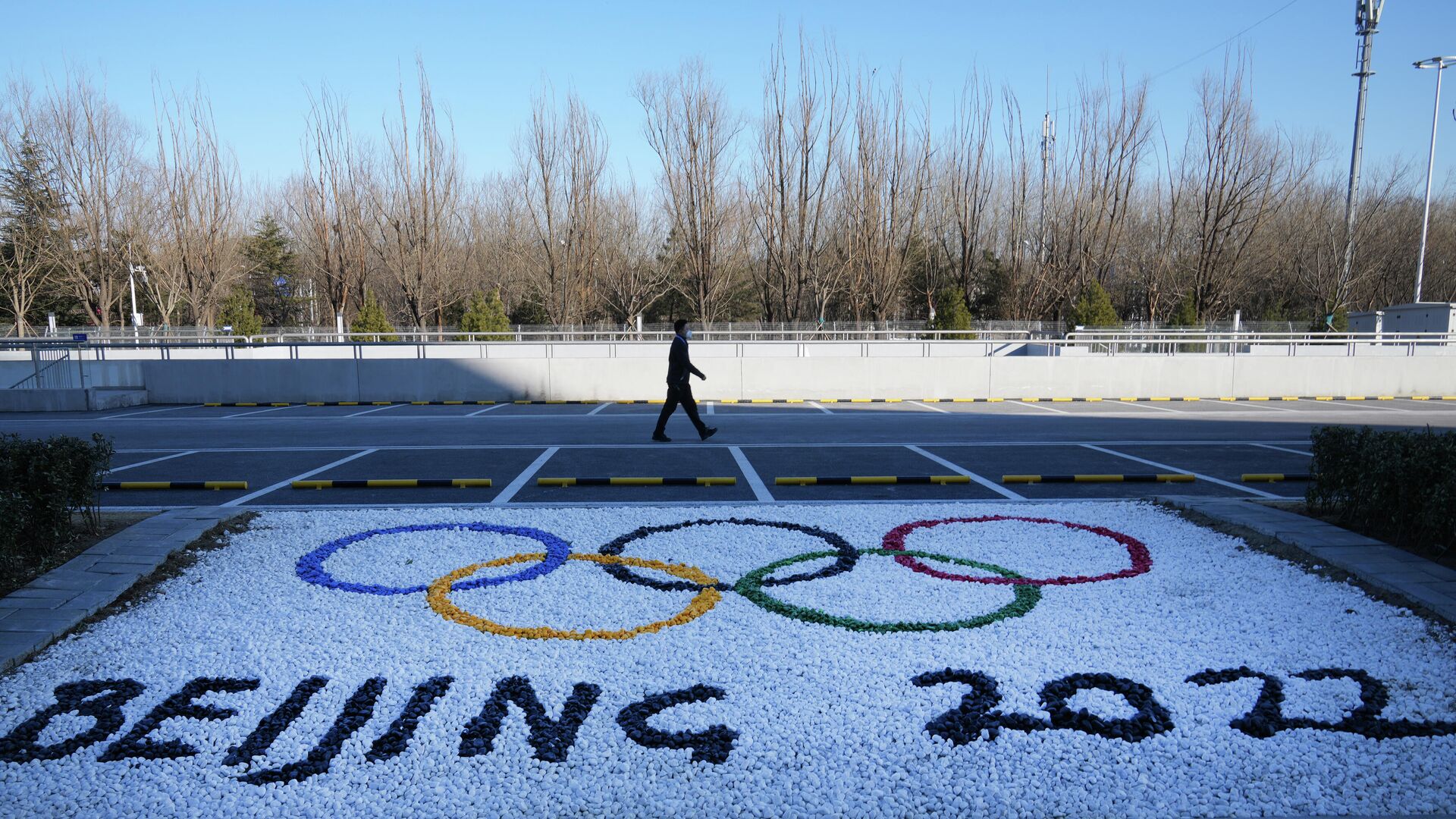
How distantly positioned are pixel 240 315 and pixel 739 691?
4741 centimetres

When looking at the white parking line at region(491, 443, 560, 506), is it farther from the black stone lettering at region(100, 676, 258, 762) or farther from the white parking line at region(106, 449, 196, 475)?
the white parking line at region(106, 449, 196, 475)

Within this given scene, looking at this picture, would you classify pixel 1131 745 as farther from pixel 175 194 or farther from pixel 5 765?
pixel 175 194

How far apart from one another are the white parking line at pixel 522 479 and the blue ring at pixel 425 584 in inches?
45.3

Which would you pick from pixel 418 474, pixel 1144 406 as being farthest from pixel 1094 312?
Answer: pixel 418 474

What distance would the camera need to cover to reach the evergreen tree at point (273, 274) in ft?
205

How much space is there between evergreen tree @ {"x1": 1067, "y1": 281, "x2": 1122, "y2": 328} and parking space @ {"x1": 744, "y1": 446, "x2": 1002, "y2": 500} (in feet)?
99.7

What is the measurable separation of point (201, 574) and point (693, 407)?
7632 millimetres

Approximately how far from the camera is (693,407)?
12.5m

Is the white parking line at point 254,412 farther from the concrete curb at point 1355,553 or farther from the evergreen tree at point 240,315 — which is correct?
the evergreen tree at point 240,315

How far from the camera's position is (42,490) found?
5824 millimetres

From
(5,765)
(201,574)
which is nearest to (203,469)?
(201,574)

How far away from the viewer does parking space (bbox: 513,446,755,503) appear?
8.61m

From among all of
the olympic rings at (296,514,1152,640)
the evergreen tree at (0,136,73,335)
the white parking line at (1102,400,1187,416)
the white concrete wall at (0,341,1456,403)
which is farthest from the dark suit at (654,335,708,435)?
the evergreen tree at (0,136,73,335)

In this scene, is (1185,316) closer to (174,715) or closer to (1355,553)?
(1355,553)
